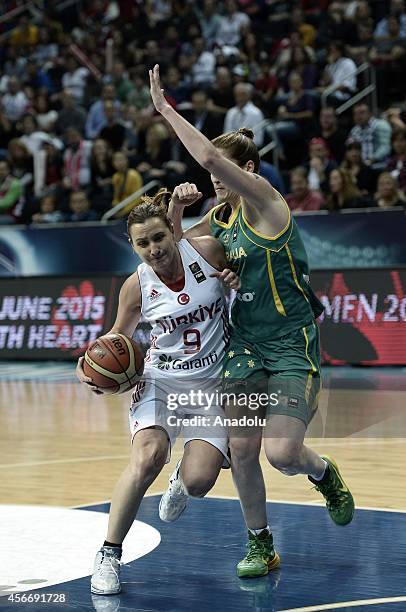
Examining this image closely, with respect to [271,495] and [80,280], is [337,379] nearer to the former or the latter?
[80,280]

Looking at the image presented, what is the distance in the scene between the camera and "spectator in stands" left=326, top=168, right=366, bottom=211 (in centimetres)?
1367

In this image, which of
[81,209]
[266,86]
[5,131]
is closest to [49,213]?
[81,209]

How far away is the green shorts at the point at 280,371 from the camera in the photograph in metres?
5.11

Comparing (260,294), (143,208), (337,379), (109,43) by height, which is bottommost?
(337,379)

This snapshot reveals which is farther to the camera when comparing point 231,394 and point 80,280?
point 80,280

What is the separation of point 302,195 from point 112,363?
30.5 feet

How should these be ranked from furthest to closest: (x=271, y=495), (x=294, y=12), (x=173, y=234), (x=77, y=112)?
1. (x=77, y=112)
2. (x=294, y=12)
3. (x=271, y=495)
4. (x=173, y=234)

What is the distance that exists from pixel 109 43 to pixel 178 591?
16000 millimetres

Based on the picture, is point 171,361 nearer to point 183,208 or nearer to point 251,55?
point 183,208

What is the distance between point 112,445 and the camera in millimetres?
8977

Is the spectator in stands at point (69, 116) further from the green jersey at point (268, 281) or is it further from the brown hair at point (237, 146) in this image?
the green jersey at point (268, 281)

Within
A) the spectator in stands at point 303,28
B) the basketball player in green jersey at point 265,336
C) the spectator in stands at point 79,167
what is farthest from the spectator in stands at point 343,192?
the basketball player in green jersey at point 265,336

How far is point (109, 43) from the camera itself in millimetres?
19703

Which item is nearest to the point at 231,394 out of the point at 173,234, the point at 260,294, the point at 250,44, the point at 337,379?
the point at 260,294
